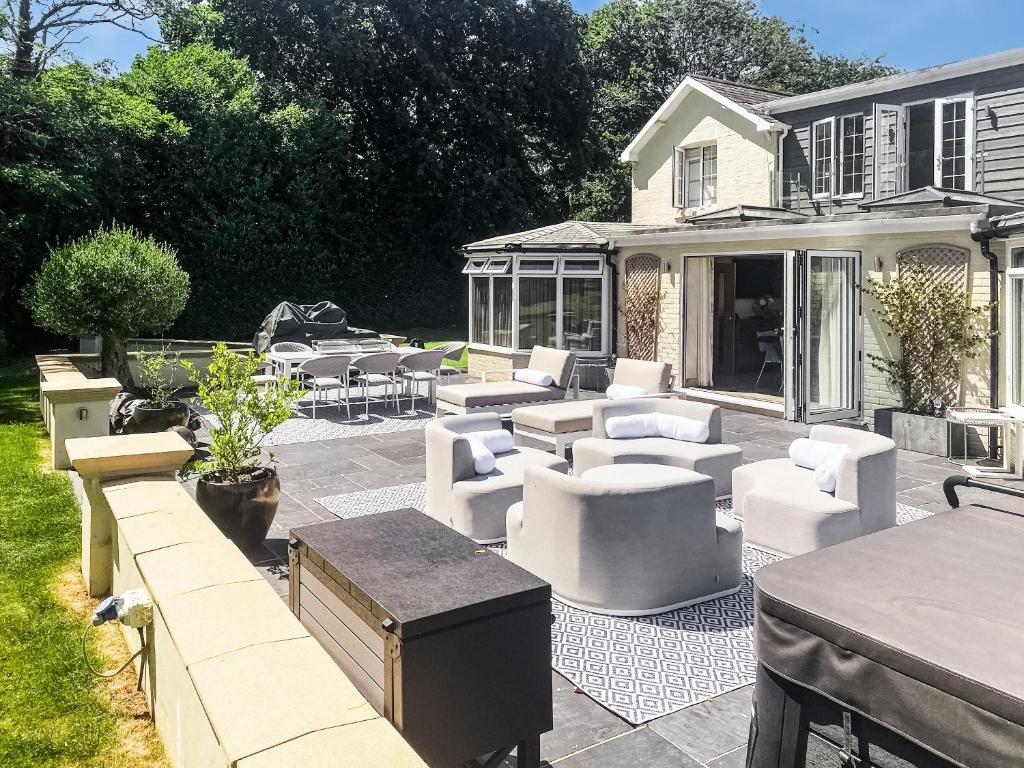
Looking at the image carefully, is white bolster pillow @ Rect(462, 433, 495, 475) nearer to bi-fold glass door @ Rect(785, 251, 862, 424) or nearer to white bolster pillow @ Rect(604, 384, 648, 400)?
white bolster pillow @ Rect(604, 384, 648, 400)

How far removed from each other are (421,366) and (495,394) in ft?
9.15

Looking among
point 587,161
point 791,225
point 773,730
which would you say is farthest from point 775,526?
point 587,161

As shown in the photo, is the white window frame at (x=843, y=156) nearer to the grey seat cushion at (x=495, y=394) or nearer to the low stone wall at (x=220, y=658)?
the grey seat cushion at (x=495, y=394)

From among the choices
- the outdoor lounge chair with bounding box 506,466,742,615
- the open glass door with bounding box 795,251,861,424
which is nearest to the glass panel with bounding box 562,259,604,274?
the open glass door with bounding box 795,251,861,424

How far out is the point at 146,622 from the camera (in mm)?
3715

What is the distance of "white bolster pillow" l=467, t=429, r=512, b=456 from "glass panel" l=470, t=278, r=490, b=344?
10044 mm

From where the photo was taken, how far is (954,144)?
14.6m

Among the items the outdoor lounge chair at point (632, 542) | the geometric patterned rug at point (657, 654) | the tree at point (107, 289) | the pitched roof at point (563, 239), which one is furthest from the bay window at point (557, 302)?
the outdoor lounge chair at point (632, 542)

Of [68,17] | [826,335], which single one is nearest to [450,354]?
[826,335]

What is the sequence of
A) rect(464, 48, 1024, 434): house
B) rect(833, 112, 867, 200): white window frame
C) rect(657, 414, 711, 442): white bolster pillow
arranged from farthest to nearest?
rect(833, 112, 867, 200): white window frame → rect(464, 48, 1024, 434): house → rect(657, 414, 711, 442): white bolster pillow

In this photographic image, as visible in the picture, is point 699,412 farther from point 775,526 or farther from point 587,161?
point 587,161

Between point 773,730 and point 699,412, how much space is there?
5.91m

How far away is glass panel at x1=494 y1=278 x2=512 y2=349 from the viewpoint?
16938 millimetres

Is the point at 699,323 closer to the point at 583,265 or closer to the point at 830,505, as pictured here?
the point at 583,265
